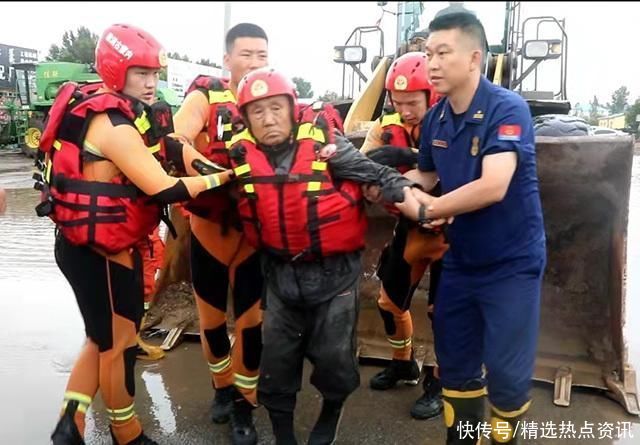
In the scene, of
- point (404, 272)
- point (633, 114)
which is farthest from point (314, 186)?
point (633, 114)

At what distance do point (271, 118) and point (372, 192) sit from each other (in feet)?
1.68

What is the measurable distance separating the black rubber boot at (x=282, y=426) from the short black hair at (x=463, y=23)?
1699 millimetres

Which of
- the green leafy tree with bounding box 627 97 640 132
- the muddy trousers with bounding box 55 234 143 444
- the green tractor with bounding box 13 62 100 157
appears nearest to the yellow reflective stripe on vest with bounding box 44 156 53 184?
the muddy trousers with bounding box 55 234 143 444

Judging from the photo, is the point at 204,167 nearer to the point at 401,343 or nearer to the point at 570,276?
the point at 401,343

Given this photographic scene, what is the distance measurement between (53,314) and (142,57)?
3008 millimetres

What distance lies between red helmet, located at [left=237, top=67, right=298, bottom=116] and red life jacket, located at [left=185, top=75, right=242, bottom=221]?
35 cm

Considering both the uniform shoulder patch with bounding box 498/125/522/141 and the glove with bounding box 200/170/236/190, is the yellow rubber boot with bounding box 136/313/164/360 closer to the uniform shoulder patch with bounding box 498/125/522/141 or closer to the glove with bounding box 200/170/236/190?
the glove with bounding box 200/170/236/190

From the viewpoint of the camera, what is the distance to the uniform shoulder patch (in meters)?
2.19

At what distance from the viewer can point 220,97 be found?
2.92 m

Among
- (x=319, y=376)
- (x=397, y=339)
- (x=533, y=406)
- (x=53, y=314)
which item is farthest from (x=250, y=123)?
(x=53, y=314)

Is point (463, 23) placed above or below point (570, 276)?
above

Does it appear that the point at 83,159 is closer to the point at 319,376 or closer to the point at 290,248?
the point at 290,248

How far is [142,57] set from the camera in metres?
2.44

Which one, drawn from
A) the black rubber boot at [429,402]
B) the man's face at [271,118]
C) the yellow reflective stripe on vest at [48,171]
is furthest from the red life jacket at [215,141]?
the black rubber boot at [429,402]
